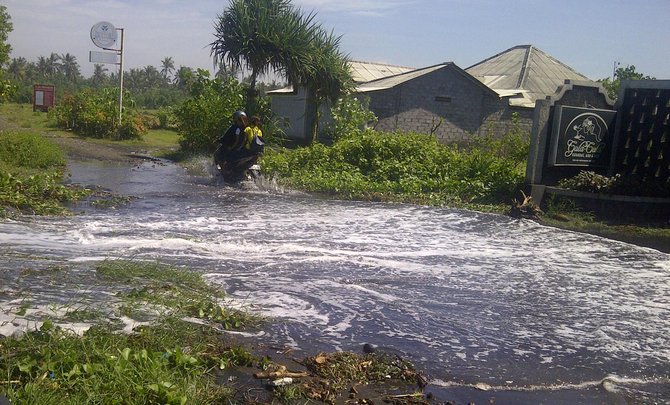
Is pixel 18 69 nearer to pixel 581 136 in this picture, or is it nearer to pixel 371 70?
pixel 371 70

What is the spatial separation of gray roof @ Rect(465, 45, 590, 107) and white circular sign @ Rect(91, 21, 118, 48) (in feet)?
58.8

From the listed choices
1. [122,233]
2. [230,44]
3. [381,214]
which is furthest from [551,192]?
[230,44]

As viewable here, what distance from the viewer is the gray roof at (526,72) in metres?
35.8

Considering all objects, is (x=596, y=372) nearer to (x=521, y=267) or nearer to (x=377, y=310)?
(x=377, y=310)

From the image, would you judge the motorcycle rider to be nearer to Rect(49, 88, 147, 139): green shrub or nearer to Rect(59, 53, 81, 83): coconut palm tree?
Rect(49, 88, 147, 139): green shrub

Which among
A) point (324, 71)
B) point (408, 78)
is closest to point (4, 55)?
point (324, 71)

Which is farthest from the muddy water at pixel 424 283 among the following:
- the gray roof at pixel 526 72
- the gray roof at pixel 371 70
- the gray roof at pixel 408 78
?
the gray roof at pixel 526 72

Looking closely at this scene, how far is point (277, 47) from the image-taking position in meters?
22.4

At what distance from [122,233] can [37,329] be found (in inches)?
188

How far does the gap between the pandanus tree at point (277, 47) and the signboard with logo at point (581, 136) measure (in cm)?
992

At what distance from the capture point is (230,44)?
73.1 feet

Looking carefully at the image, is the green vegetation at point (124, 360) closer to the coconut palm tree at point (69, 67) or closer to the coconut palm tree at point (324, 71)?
the coconut palm tree at point (324, 71)

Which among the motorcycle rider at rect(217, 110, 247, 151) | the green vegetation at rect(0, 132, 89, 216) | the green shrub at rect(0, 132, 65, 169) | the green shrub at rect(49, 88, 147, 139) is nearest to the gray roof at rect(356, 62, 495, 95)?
the green shrub at rect(49, 88, 147, 139)

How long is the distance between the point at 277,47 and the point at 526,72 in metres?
18.4
